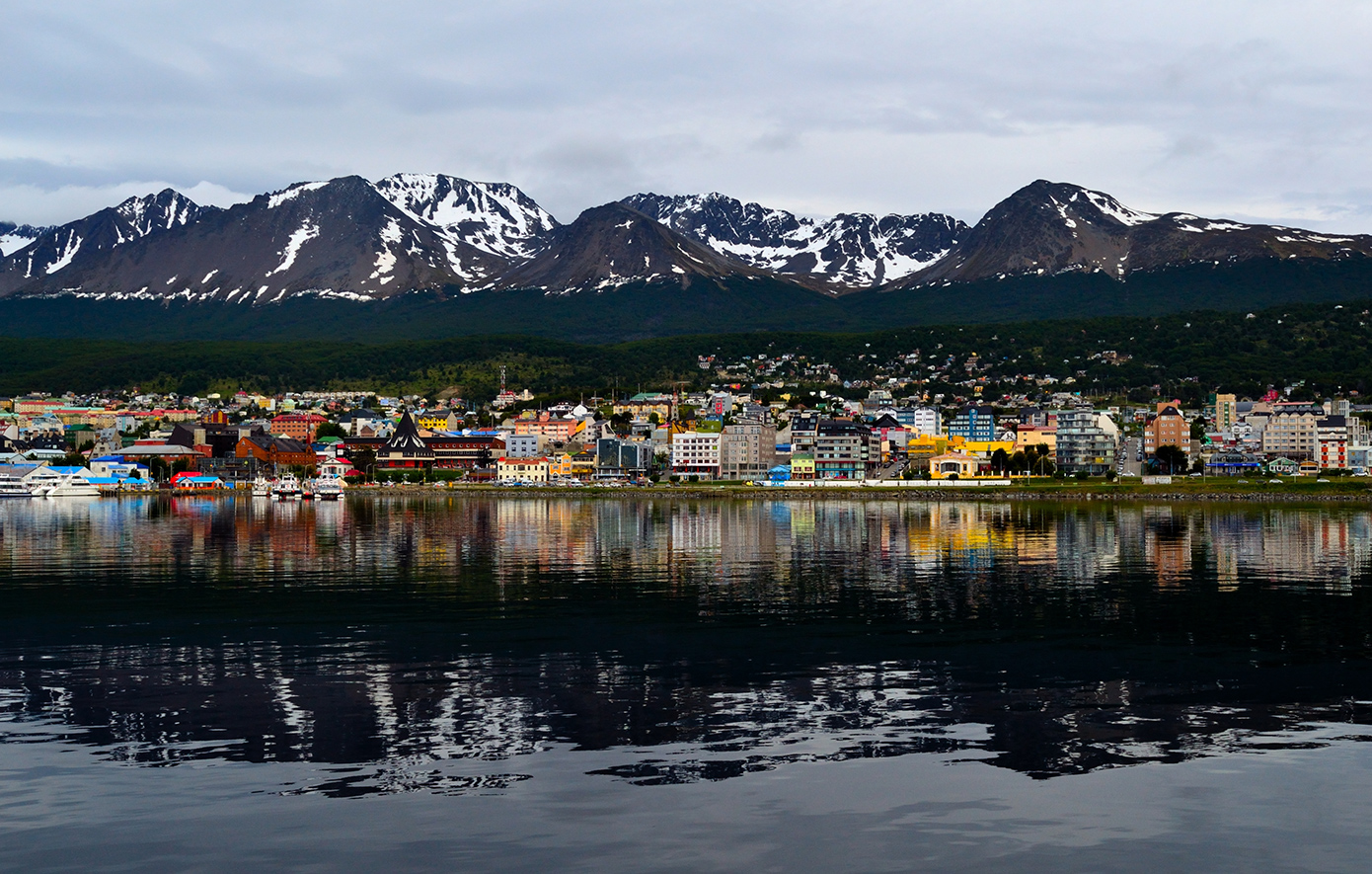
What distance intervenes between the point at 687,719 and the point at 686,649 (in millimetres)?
5782

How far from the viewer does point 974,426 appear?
134625 mm

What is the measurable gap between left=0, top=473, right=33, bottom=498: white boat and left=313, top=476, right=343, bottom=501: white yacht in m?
26.5

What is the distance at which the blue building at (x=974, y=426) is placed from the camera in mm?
133625

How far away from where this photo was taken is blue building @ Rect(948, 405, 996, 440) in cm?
13362

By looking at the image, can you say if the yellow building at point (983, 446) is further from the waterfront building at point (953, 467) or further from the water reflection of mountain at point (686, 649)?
the water reflection of mountain at point (686, 649)

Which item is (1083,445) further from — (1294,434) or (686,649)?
(686,649)

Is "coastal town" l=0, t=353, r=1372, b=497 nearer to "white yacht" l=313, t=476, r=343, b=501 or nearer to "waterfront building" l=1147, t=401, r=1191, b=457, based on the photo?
"waterfront building" l=1147, t=401, r=1191, b=457

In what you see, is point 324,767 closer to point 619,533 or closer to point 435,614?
point 435,614

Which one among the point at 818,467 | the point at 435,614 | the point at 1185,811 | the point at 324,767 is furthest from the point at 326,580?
the point at 818,467

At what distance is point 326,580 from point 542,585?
6.18 meters

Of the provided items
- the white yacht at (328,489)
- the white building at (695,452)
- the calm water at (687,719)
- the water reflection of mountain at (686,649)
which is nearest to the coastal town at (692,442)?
the white building at (695,452)

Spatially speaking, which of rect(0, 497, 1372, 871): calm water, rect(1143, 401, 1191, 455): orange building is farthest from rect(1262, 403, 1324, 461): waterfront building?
rect(0, 497, 1372, 871): calm water

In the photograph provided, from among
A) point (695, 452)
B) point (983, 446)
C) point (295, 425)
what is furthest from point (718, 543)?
point (295, 425)

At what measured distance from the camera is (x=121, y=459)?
13038 centimetres
